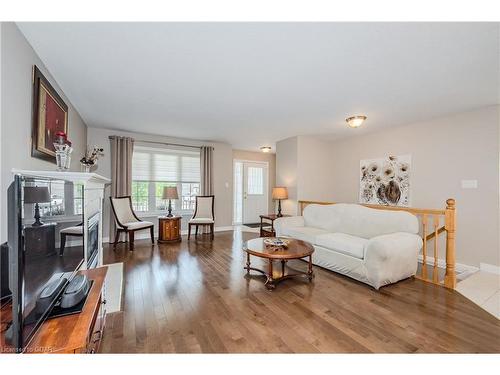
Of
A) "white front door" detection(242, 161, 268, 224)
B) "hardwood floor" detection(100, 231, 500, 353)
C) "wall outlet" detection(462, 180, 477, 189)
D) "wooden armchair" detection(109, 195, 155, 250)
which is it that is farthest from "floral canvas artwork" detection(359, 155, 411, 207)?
"wooden armchair" detection(109, 195, 155, 250)

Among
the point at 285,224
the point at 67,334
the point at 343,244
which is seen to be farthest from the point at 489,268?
the point at 67,334

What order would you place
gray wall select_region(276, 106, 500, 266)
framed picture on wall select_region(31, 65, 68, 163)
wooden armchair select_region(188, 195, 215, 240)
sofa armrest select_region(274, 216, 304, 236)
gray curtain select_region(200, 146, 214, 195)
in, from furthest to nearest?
gray curtain select_region(200, 146, 214, 195) → wooden armchair select_region(188, 195, 215, 240) → sofa armrest select_region(274, 216, 304, 236) → gray wall select_region(276, 106, 500, 266) → framed picture on wall select_region(31, 65, 68, 163)

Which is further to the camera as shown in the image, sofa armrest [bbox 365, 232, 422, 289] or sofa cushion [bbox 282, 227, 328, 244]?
sofa cushion [bbox 282, 227, 328, 244]

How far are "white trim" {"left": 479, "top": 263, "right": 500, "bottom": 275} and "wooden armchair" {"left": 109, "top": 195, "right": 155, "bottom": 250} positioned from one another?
18.2 feet

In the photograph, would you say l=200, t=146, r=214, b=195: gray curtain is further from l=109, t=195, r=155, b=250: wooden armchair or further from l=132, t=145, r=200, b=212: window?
l=109, t=195, r=155, b=250: wooden armchair

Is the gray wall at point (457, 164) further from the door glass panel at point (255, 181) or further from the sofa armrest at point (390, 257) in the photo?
the door glass panel at point (255, 181)

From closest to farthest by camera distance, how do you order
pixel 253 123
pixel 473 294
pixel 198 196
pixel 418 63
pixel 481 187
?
→ pixel 418 63 → pixel 473 294 → pixel 481 187 → pixel 253 123 → pixel 198 196

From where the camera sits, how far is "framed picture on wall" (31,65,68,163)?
6.33 ft

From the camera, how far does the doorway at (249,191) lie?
7035 mm

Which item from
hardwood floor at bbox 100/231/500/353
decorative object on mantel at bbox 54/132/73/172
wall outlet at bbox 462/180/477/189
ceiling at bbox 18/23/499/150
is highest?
ceiling at bbox 18/23/499/150
